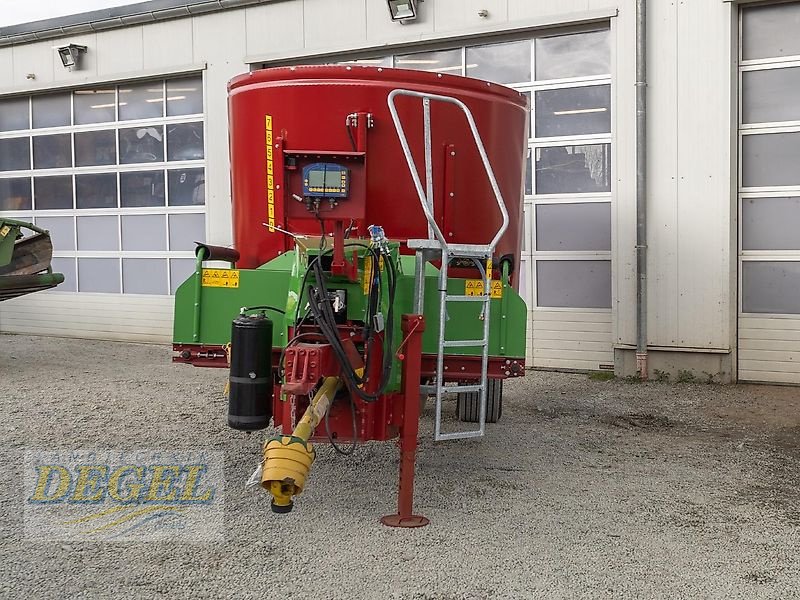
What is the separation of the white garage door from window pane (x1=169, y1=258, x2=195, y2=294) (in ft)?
21.5

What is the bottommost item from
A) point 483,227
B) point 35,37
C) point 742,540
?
point 742,540

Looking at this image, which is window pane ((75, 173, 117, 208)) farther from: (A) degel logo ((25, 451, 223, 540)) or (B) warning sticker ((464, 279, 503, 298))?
(B) warning sticker ((464, 279, 503, 298))

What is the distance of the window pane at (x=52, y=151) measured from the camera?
39.6ft

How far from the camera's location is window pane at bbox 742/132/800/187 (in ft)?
26.2

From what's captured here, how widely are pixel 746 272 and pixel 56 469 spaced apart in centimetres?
618

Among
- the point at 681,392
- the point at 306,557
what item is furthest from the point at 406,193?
the point at 681,392

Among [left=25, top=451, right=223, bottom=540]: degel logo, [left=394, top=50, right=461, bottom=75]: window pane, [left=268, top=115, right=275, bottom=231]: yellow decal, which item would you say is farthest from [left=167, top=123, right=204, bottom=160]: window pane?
[left=25, top=451, right=223, bottom=540]: degel logo

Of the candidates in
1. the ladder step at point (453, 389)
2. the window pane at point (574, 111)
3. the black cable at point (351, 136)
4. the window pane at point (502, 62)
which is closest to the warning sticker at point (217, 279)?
the black cable at point (351, 136)

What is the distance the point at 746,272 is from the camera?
Answer: 814 cm

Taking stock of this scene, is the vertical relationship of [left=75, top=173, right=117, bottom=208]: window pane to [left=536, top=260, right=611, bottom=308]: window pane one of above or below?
above

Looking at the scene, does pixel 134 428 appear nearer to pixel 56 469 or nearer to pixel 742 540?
pixel 56 469

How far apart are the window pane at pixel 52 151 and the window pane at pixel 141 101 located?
1084mm

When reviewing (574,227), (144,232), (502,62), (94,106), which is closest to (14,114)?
(94,106)

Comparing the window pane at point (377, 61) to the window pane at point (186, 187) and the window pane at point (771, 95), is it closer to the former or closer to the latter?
the window pane at point (186, 187)
